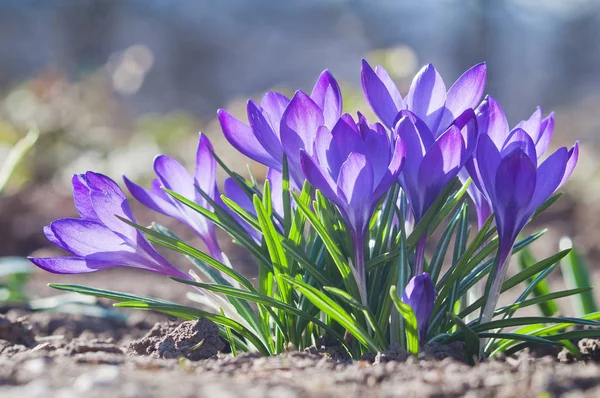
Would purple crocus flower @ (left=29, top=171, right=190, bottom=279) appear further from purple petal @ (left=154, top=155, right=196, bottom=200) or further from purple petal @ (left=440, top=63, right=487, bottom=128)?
purple petal @ (left=440, top=63, right=487, bottom=128)

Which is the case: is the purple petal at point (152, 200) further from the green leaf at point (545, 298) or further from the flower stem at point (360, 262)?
the green leaf at point (545, 298)

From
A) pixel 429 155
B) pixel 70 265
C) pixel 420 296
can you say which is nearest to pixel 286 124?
pixel 429 155

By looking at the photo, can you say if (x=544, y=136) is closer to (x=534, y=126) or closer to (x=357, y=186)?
(x=534, y=126)

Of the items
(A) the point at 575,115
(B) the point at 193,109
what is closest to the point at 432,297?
(A) the point at 575,115

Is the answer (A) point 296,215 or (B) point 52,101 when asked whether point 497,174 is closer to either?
(A) point 296,215

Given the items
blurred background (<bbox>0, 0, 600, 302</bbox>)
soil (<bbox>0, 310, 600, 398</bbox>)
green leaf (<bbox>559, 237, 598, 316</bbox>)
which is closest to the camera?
soil (<bbox>0, 310, 600, 398</bbox>)

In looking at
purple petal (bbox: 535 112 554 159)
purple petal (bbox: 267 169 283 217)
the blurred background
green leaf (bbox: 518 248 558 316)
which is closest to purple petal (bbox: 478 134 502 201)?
purple petal (bbox: 535 112 554 159)
